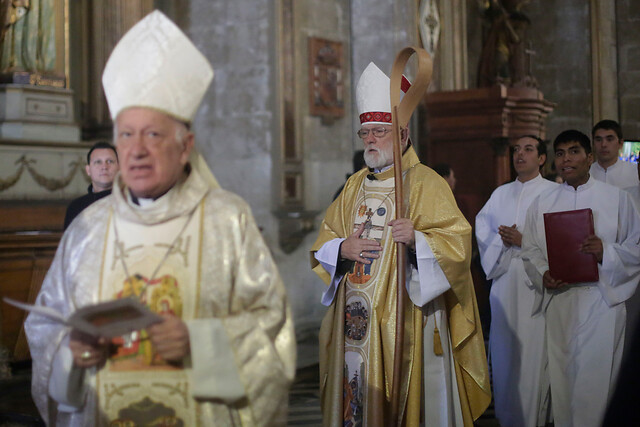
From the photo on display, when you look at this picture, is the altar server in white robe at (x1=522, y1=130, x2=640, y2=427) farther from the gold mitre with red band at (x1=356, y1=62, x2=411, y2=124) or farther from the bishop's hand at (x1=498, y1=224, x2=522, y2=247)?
the gold mitre with red band at (x1=356, y1=62, x2=411, y2=124)

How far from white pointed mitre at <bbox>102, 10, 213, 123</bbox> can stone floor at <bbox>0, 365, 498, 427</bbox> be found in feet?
9.15

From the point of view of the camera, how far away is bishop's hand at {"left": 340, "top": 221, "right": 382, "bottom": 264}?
4.23 m

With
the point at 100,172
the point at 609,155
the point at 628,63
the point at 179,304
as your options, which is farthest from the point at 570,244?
Answer: the point at 628,63

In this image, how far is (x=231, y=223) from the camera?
104 inches

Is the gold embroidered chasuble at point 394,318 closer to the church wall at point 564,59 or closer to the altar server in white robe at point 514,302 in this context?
the altar server in white robe at point 514,302

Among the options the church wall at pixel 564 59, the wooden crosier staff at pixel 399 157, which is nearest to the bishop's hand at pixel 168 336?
the wooden crosier staff at pixel 399 157

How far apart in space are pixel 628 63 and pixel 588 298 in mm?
9873

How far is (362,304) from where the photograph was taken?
14.2ft

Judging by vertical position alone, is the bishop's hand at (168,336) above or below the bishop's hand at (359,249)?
below

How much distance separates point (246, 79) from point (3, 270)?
3.37 metres

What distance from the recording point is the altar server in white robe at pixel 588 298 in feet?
16.6

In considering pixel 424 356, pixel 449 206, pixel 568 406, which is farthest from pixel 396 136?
pixel 568 406

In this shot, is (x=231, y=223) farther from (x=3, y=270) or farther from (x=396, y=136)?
(x=3, y=270)

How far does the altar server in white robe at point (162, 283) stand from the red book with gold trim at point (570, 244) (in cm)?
295
